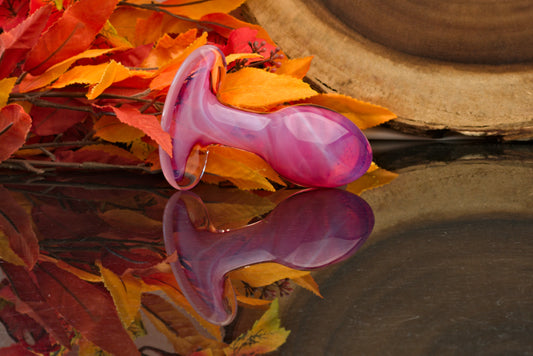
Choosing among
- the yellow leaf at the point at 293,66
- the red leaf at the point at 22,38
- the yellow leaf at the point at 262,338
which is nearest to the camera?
the yellow leaf at the point at 262,338

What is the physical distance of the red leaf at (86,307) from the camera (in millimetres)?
177

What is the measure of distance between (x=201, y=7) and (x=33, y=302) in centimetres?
28

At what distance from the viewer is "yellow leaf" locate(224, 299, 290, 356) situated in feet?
0.56

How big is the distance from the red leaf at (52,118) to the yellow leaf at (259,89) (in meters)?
0.10

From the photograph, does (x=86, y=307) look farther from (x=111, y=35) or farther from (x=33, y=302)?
(x=111, y=35)

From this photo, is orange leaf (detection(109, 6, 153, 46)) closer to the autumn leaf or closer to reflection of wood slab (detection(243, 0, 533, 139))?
reflection of wood slab (detection(243, 0, 533, 139))

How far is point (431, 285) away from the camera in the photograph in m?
0.22

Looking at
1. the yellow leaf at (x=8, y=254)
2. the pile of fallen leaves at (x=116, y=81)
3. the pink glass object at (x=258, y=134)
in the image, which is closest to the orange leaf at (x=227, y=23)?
the pile of fallen leaves at (x=116, y=81)

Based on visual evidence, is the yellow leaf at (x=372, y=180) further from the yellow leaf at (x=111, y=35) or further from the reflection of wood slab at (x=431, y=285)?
the yellow leaf at (x=111, y=35)

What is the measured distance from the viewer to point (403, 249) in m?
0.26

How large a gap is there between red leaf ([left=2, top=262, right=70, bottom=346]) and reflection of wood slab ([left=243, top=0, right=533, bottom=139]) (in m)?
0.31

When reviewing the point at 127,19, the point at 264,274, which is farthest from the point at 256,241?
the point at 127,19

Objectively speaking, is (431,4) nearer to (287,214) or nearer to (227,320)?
(287,214)

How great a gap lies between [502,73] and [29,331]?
0.44 meters
